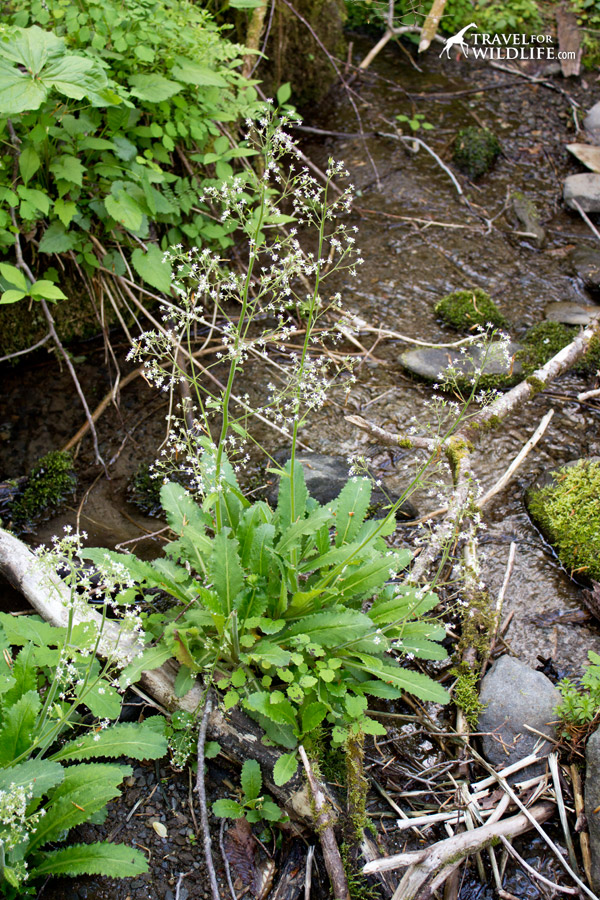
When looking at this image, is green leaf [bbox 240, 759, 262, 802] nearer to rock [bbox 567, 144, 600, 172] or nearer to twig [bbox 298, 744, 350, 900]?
twig [bbox 298, 744, 350, 900]

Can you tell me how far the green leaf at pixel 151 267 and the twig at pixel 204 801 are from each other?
8.57 ft

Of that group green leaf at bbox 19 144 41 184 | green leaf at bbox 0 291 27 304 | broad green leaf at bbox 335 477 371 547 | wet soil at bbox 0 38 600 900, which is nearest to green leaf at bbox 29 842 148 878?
wet soil at bbox 0 38 600 900

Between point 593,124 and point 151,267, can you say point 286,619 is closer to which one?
point 151,267

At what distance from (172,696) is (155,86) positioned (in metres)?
3.60

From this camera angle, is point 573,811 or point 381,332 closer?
point 573,811

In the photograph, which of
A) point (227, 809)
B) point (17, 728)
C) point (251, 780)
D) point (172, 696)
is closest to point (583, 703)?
point (251, 780)

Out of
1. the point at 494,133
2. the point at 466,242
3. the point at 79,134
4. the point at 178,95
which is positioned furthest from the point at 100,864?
the point at 494,133

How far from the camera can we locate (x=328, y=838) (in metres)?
2.36

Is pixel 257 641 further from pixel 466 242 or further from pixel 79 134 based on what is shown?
pixel 466 242

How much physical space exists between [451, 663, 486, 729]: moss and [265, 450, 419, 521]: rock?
1134mm

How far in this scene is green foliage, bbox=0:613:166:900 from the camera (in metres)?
2.13

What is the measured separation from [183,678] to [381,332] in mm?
3347

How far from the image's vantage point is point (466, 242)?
6.16 meters

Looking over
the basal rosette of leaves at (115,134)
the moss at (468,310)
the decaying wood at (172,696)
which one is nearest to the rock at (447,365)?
the moss at (468,310)
